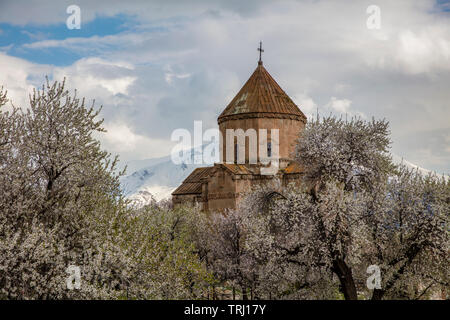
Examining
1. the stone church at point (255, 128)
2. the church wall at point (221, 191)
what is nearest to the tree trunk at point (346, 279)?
the stone church at point (255, 128)

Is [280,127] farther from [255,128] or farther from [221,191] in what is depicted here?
[221,191]

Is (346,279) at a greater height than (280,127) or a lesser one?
lesser

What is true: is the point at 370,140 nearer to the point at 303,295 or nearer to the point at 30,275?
the point at 303,295

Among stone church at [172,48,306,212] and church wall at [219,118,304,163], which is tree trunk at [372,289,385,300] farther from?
church wall at [219,118,304,163]

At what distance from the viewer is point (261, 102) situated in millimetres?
49500

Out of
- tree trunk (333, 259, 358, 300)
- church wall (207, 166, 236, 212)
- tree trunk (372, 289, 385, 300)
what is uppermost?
church wall (207, 166, 236, 212)

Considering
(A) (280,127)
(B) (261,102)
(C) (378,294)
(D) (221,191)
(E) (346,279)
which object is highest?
(B) (261,102)

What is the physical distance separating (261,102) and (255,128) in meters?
2.97

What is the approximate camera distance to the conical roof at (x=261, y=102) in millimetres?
48875

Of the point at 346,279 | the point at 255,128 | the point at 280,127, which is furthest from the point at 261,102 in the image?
the point at 346,279

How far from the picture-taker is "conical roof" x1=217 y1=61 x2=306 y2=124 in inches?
1924

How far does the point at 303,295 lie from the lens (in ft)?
82.0

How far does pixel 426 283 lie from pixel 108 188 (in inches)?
615

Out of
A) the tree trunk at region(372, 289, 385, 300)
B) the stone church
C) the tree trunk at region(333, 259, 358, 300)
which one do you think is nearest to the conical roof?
the stone church
